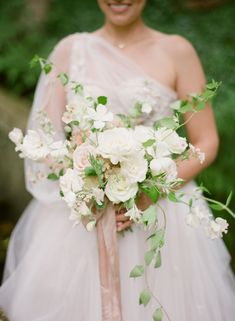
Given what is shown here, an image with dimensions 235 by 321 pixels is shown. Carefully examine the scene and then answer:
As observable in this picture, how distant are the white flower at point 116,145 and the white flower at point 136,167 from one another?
0.06ft

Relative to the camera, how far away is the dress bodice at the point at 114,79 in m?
2.25

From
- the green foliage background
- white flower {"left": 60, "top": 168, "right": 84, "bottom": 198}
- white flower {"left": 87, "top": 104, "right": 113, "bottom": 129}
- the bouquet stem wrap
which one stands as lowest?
the green foliage background

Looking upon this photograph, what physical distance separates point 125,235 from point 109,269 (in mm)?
266

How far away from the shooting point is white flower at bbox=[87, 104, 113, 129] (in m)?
1.67

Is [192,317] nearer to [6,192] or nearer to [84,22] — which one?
[6,192]

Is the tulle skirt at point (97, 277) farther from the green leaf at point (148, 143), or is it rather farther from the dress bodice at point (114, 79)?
the green leaf at point (148, 143)

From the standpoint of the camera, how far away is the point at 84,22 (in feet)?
16.9

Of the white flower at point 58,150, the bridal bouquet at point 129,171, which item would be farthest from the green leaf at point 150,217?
the white flower at point 58,150

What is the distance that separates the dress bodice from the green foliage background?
4.59ft

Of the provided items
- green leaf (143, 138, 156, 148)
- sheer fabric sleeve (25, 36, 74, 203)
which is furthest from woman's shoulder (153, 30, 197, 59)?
green leaf (143, 138, 156, 148)

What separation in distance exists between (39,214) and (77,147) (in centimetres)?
78

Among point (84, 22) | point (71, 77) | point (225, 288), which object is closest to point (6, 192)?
point (71, 77)

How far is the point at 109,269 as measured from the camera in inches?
75.5

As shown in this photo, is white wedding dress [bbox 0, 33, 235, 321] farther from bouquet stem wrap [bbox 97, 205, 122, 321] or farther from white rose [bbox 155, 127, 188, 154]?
white rose [bbox 155, 127, 188, 154]
